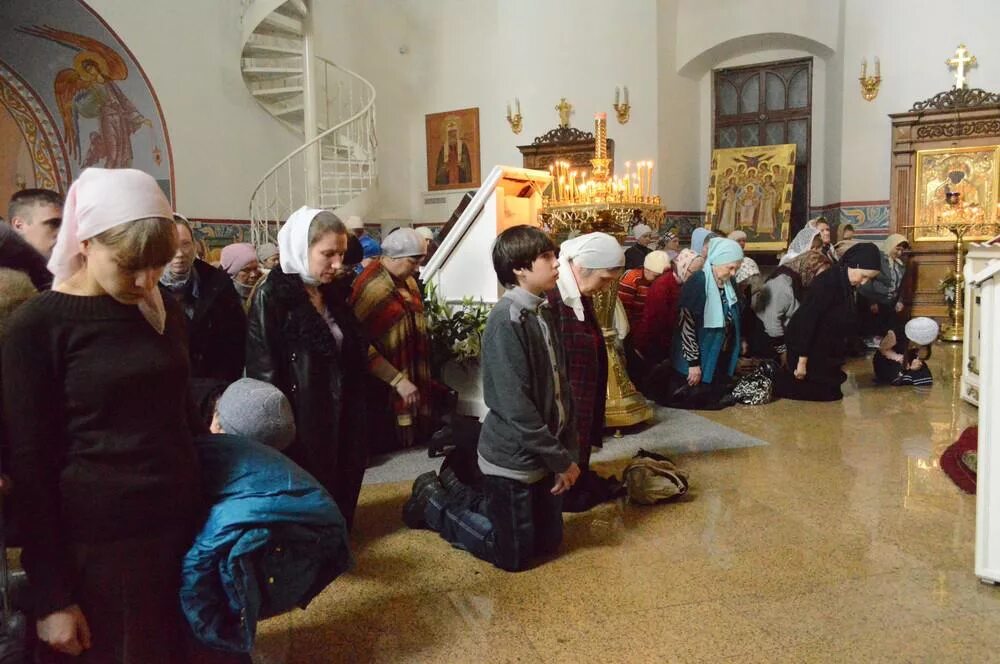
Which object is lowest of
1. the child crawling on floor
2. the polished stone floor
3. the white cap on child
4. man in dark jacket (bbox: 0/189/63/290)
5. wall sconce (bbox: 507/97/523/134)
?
the polished stone floor

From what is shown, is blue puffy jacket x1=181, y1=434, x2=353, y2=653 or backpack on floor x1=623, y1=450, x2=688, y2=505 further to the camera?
backpack on floor x1=623, y1=450, x2=688, y2=505

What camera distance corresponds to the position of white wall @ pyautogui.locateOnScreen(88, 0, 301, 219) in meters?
9.33

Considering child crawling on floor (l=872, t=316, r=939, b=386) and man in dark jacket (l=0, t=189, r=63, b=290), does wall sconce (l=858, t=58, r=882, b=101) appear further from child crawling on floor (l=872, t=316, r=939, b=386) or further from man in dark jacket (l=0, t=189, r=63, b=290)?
man in dark jacket (l=0, t=189, r=63, b=290)

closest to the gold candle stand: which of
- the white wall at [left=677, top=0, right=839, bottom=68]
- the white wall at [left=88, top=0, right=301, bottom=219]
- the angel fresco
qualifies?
the white wall at [left=677, top=0, right=839, bottom=68]

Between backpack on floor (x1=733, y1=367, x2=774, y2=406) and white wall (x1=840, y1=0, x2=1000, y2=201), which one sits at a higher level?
white wall (x1=840, y1=0, x2=1000, y2=201)

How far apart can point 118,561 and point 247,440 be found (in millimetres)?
387

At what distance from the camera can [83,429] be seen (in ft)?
5.22

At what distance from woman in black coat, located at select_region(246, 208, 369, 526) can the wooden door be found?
10431mm

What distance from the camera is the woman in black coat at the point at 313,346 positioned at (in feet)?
9.34

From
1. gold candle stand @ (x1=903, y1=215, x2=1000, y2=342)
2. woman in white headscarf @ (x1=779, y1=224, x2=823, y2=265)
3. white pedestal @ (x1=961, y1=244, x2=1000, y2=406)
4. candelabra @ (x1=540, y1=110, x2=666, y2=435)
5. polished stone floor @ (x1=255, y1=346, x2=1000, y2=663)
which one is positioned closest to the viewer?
polished stone floor @ (x1=255, y1=346, x2=1000, y2=663)

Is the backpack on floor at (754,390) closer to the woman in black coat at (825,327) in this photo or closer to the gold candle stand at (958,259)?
the woman in black coat at (825,327)

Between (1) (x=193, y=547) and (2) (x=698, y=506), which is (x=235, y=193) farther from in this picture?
(1) (x=193, y=547)

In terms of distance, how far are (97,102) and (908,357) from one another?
30.2ft

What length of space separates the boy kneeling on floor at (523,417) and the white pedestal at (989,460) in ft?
4.74
